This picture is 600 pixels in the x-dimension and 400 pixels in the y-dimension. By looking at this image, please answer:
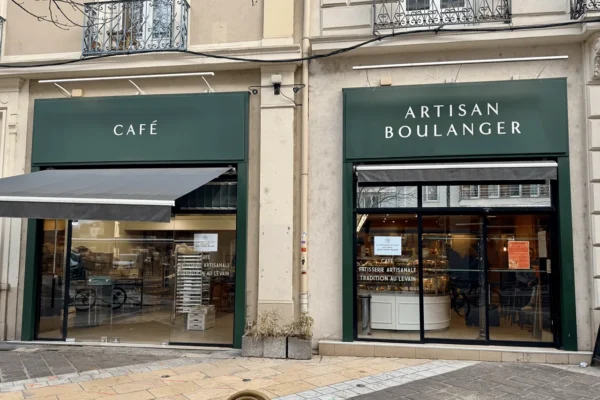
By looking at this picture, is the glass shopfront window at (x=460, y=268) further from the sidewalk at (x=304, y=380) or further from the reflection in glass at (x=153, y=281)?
the reflection in glass at (x=153, y=281)

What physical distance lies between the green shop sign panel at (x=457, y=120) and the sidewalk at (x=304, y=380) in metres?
3.34

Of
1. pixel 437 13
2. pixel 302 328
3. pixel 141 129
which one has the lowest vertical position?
pixel 302 328

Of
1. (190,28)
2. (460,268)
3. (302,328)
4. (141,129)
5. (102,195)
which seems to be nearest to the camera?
(102,195)

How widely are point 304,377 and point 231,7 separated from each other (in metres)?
6.53

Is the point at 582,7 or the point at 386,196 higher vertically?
the point at 582,7

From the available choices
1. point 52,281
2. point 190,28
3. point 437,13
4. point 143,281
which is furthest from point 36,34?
point 437,13

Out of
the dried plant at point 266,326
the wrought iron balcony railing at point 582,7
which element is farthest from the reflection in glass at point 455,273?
the wrought iron balcony railing at point 582,7

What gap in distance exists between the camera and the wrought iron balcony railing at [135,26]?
8.64 meters

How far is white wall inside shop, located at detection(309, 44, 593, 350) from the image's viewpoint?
7.39m

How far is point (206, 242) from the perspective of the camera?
8.48 m

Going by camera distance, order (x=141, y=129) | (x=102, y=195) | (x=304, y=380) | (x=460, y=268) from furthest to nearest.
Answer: (x=141, y=129)
(x=460, y=268)
(x=102, y=195)
(x=304, y=380)

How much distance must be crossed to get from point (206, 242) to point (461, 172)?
4573 mm

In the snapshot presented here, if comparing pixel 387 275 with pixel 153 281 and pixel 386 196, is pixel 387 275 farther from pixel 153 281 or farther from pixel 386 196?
pixel 153 281

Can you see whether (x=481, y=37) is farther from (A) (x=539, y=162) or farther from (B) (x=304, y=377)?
(B) (x=304, y=377)
